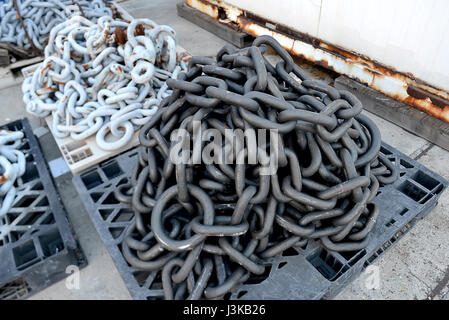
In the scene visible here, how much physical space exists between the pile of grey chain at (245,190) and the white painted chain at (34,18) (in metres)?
2.80

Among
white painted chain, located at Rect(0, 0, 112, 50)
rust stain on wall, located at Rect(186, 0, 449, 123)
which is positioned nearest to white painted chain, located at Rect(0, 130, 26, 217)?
white painted chain, located at Rect(0, 0, 112, 50)

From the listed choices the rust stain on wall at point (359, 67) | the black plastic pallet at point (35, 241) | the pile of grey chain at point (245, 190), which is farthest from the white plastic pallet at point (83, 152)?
the rust stain on wall at point (359, 67)

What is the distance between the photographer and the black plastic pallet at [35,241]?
1631 mm

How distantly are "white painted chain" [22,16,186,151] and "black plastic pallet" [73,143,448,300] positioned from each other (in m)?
0.41

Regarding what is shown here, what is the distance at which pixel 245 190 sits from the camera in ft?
4.56

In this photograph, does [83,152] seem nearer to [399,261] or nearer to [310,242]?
[310,242]

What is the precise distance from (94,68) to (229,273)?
83.2 inches

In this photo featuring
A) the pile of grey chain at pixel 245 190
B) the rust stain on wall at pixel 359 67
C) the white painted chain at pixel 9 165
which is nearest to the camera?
the pile of grey chain at pixel 245 190

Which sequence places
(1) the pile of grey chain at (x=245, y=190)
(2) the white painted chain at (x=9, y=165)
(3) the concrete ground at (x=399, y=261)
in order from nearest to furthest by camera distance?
(1) the pile of grey chain at (x=245, y=190), (3) the concrete ground at (x=399, y=261), (2) the white painted chain at (x=9, y=165)

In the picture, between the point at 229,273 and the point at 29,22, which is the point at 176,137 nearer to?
the point at 229,273

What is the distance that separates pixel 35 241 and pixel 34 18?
2.99 m

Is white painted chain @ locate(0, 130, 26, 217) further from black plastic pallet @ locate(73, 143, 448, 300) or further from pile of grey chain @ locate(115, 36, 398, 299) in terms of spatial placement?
pile of grey chain @ locate(115, 36, 398, 299)

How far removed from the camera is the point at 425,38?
215 centimetres

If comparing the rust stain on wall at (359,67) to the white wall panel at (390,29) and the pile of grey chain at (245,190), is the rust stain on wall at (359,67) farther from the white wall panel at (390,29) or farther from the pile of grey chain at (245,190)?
the pile of grey chain at (245,190)
